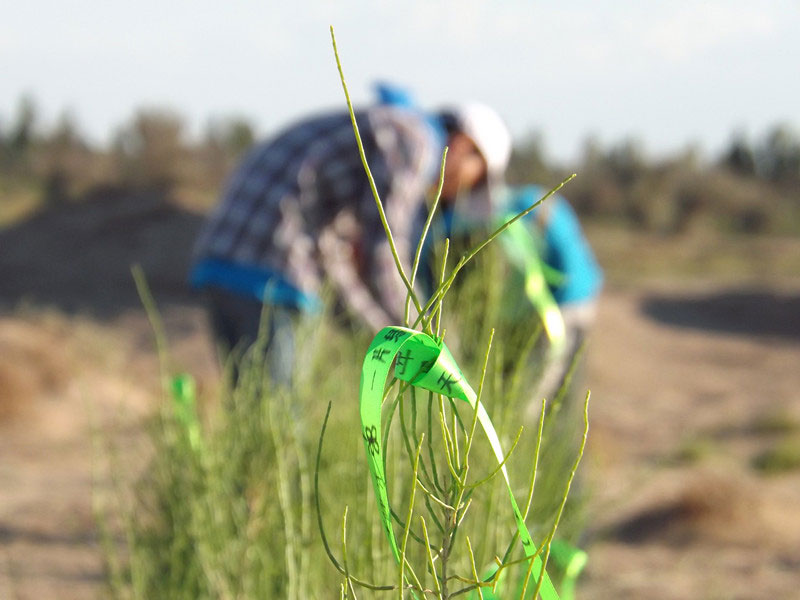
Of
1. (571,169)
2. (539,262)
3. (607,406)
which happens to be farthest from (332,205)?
(571,169)

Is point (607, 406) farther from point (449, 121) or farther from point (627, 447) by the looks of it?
point (449, 121)

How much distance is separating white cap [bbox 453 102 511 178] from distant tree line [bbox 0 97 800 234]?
13.2 metres

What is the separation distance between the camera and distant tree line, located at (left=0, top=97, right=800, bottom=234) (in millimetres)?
17609

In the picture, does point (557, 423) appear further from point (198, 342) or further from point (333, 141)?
point (198, 342)

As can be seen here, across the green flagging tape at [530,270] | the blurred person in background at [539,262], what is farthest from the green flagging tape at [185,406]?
the green flagging tape at [530,270]

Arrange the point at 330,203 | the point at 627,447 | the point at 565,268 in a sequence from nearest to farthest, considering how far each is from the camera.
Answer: the point at 330,203 < the point at 565,268 < the point at 627,447

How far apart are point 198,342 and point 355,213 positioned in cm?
714

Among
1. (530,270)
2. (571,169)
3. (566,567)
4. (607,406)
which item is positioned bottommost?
(566,567)

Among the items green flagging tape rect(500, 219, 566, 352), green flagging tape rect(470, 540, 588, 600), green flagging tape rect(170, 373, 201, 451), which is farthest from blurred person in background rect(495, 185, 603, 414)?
green flagging tape rect(470, 540, 588, 600)

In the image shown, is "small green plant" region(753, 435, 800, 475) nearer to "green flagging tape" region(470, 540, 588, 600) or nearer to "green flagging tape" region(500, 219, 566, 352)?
"green flagging tape" region(500, 219, 566, 352)

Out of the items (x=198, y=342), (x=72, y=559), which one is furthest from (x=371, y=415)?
(x=198, y=342)

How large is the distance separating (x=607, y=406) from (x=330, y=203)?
20.7 ft

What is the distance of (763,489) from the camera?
→ 507cm

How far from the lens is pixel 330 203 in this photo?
2736mm
